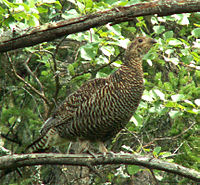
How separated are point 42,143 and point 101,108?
2.95 feet

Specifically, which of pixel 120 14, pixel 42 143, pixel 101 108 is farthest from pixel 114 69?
pixel 120 14

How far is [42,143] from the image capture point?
4.21 meters

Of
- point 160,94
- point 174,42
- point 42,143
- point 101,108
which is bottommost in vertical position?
point 42,143

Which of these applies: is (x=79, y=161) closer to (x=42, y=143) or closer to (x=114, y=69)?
(x=42, y=143)

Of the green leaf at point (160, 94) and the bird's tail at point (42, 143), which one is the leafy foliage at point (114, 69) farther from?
the bird's tail at point (42, 143)

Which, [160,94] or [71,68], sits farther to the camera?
[71,68]

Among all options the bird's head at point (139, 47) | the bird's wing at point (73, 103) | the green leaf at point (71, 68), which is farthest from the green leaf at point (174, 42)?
the green leaf at point (71, 68)

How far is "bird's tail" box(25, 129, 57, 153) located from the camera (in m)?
4.19

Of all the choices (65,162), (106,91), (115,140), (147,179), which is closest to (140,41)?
(106,91)

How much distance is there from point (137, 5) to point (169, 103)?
1.43m

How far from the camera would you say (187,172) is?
302cm

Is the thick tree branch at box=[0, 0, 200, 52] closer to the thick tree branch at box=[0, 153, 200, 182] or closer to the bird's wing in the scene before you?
the thick tree branch at box=[0, 153, 200, 182]

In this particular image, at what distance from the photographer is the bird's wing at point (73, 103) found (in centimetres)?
411

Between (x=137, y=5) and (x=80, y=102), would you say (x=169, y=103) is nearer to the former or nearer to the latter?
(x=80, y=102)
